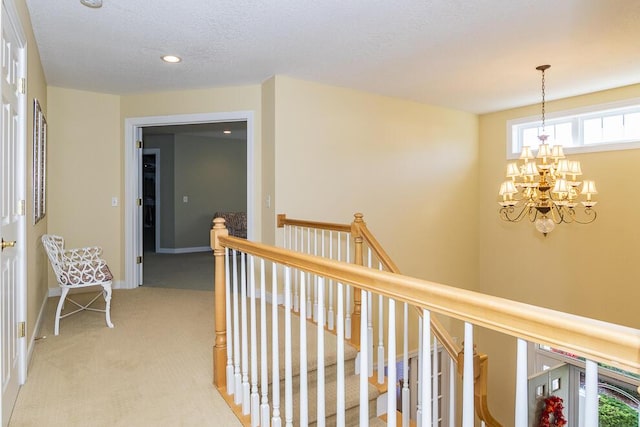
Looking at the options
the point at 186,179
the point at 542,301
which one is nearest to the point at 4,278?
the point at 542,301

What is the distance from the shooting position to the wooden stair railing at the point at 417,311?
2262mm

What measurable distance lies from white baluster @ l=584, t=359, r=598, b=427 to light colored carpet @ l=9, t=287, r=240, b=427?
70.2 inches

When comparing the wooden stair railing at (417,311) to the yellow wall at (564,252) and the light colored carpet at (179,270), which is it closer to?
the light colored carpet at (179,270)

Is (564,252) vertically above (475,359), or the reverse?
(564,252)

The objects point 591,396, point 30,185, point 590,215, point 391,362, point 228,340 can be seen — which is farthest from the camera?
point 590,215

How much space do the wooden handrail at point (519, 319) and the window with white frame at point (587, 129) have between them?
3490mm

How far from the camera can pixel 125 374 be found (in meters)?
2.54

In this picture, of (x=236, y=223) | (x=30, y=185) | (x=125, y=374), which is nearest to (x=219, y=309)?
(x=125, y=374)

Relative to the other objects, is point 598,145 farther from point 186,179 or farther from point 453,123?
point 186,179

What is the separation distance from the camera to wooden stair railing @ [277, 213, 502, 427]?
7.42 ft

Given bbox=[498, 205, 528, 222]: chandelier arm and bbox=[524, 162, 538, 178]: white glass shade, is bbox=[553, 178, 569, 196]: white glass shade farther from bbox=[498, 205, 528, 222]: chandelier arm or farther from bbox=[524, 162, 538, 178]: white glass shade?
bbox=[498, 205, 528, 222]: chandelier arm

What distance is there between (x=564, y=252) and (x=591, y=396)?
486 centimetres

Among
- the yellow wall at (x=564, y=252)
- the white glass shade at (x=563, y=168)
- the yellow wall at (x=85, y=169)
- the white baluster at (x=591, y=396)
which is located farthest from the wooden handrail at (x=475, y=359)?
the yellow wall at (x=85, y=169)

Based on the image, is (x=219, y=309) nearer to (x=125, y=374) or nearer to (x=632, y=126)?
(x=125, y=374)
